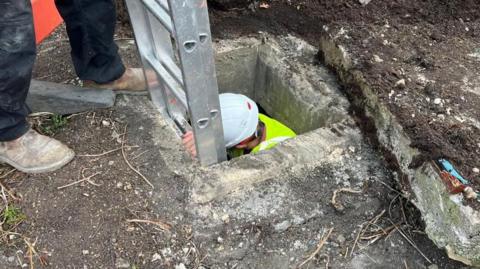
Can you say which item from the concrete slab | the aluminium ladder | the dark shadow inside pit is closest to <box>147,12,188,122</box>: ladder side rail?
the aluminium ladder

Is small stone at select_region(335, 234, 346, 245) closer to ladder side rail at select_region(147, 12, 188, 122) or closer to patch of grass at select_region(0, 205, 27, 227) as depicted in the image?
ladder side rail at select_region(147, 12, 188, 122)

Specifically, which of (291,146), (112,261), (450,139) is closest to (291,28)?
(291,146)

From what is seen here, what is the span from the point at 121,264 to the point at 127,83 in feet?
3.43

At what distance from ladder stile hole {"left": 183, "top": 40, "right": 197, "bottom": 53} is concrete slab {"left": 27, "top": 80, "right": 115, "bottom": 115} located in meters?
0.92

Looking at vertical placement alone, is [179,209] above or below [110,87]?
below

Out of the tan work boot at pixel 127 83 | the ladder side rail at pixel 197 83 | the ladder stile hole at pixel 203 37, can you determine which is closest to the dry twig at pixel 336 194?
the ladder side rail at pixel 197 83

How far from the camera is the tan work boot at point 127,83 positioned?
7.71 ft

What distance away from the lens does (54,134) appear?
2.19 metres

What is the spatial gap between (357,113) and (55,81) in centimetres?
169

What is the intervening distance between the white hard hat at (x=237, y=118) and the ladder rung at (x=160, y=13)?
2.81ft

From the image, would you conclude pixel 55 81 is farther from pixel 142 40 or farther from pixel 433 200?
pixel 433 200

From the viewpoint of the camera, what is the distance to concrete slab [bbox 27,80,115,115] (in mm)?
2221

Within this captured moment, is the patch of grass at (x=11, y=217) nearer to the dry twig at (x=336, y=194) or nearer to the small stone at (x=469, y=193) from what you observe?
the dry twig at (x=336, y=194)

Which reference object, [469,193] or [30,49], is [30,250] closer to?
[30,49]
